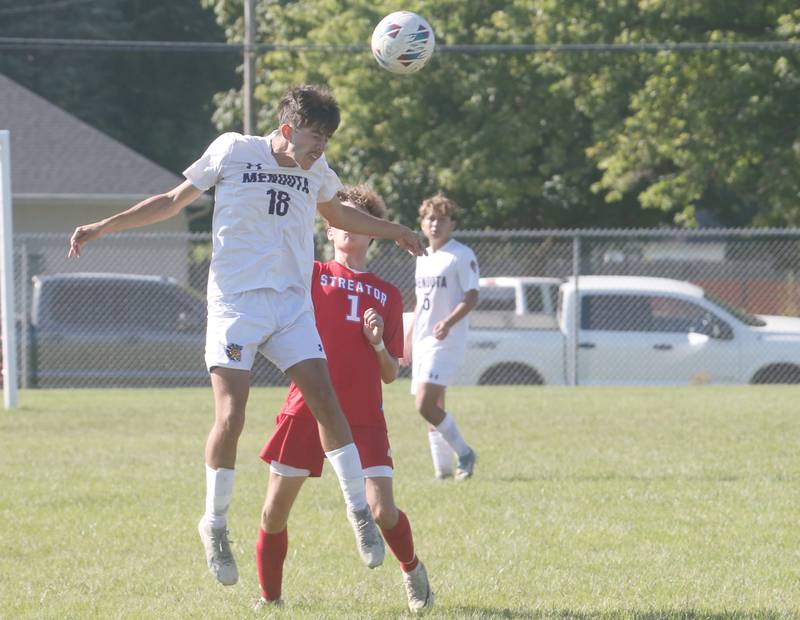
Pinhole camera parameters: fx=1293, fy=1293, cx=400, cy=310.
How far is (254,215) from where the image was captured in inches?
203

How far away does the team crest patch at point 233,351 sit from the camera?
5062mm

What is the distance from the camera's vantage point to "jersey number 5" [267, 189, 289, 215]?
517 cm

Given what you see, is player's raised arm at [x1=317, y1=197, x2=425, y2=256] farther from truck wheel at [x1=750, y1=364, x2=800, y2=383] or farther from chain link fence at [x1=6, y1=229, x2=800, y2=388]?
truck wheel at [x1=750, y1=364, x2=800, y2=383]

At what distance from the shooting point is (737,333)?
17781mm

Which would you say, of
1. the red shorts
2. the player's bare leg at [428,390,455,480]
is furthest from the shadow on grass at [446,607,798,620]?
the player's bare leg at [428,390,455,480]

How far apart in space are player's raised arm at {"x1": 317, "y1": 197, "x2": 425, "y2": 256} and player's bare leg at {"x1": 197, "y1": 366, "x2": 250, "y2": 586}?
0.80 meters

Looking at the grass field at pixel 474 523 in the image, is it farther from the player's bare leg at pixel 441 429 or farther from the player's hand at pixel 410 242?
the player's hand at pixel 410 242

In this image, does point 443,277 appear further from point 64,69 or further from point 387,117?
point 64,69

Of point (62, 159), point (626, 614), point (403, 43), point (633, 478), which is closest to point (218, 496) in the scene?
point (626, 614)

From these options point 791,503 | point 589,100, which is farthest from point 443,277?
point 589,100

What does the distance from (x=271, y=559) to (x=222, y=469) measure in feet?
1.89

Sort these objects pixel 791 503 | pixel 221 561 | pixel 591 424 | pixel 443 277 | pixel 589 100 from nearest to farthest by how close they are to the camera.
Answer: pixel 221 561 → pixel 791 503 → pixel 443 277 → pixel 591 424 → pixel 589 100

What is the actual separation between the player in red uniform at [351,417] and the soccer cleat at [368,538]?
0.45m

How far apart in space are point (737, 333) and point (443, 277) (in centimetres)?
904
